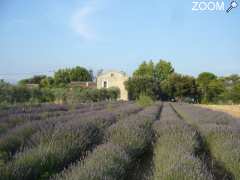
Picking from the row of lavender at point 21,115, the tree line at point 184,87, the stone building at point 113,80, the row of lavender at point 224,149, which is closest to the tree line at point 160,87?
the tree line at point 184,87

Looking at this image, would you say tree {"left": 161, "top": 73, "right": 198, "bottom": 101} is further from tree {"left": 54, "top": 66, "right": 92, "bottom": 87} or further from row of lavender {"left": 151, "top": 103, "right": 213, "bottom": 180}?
row of lavender {"left": 151, "top": 103, "right": 213, "bottom": 180}

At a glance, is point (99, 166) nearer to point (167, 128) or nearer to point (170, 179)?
point (170, 179)

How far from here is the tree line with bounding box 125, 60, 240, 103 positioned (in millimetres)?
52500

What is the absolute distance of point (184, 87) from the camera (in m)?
56.7

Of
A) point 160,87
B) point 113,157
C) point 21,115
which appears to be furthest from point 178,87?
point 113,157

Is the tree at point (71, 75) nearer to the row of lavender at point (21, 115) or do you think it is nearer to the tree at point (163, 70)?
the tree at point (163, 70)

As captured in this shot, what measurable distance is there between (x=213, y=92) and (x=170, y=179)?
192 feet

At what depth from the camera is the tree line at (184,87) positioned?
52.5 metres

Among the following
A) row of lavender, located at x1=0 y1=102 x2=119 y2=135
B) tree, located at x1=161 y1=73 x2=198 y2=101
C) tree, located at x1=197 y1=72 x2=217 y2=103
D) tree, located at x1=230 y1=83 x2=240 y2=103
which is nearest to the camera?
row of lavender, located at x1=0 y1=102 x2=119 y2=135

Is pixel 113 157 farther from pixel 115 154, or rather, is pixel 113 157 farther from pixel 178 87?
pixel 178 87

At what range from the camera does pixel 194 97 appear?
199ft

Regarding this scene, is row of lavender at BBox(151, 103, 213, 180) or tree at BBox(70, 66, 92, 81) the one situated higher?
tree at BBox(70, 66, 92, 81)

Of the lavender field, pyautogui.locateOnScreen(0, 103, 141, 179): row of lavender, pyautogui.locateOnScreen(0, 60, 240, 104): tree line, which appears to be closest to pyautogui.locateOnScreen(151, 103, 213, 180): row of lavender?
the lavender field

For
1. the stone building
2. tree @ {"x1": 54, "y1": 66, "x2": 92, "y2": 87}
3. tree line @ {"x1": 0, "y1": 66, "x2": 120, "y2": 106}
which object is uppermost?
tree @ {"x1": 54, "y1": 66, "x2": 92, "y2": 87}
